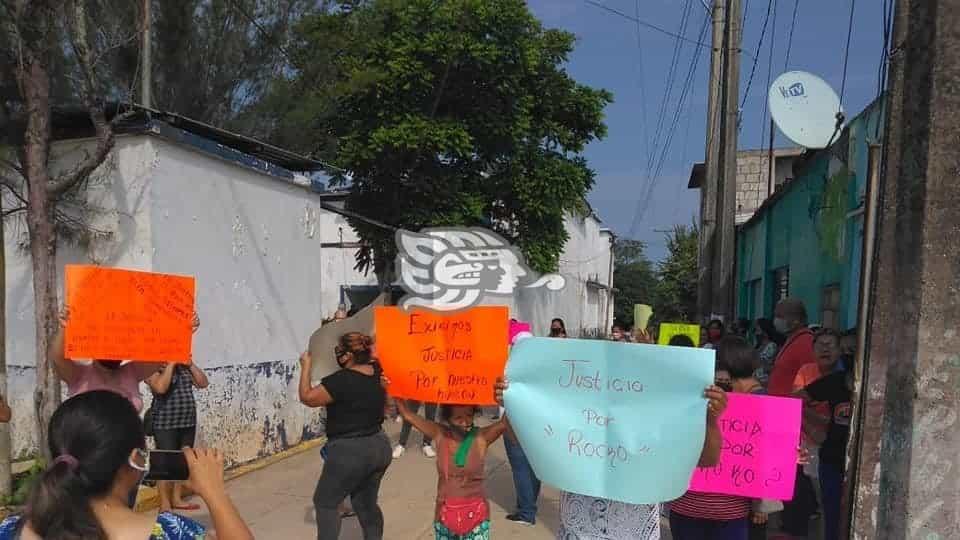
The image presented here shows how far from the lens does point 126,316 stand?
4.07m

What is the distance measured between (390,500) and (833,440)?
3.78m

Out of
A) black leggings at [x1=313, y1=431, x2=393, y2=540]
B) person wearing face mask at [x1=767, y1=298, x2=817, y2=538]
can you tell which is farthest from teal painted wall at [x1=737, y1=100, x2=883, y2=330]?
black leggings at [x1=313, y1=431, x2=393, y2=540]

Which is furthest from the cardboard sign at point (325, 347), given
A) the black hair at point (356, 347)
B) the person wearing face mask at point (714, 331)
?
the person wearing face mask at point (714, 331)

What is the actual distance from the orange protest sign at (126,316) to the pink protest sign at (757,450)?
291 centimetres

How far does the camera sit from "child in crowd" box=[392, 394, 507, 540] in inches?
143

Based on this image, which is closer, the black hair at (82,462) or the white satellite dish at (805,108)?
the black hair at (82,462)

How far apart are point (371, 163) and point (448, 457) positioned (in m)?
11.9

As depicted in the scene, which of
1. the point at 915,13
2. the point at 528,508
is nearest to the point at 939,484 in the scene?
the point at 915,13

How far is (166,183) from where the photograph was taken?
23.2ft

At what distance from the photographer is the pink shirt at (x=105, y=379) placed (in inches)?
160

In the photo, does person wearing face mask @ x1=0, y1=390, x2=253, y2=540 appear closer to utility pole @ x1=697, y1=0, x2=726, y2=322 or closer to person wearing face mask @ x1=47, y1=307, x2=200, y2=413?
person wearing face mask @ x1=47, y1=307, x2=200, y2=413

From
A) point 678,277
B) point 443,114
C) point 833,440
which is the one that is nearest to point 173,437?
point 833,440

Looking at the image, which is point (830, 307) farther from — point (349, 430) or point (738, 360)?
point (349, 430)

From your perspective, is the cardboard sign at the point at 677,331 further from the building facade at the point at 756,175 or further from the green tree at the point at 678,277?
the green tree at the point at 678,277
